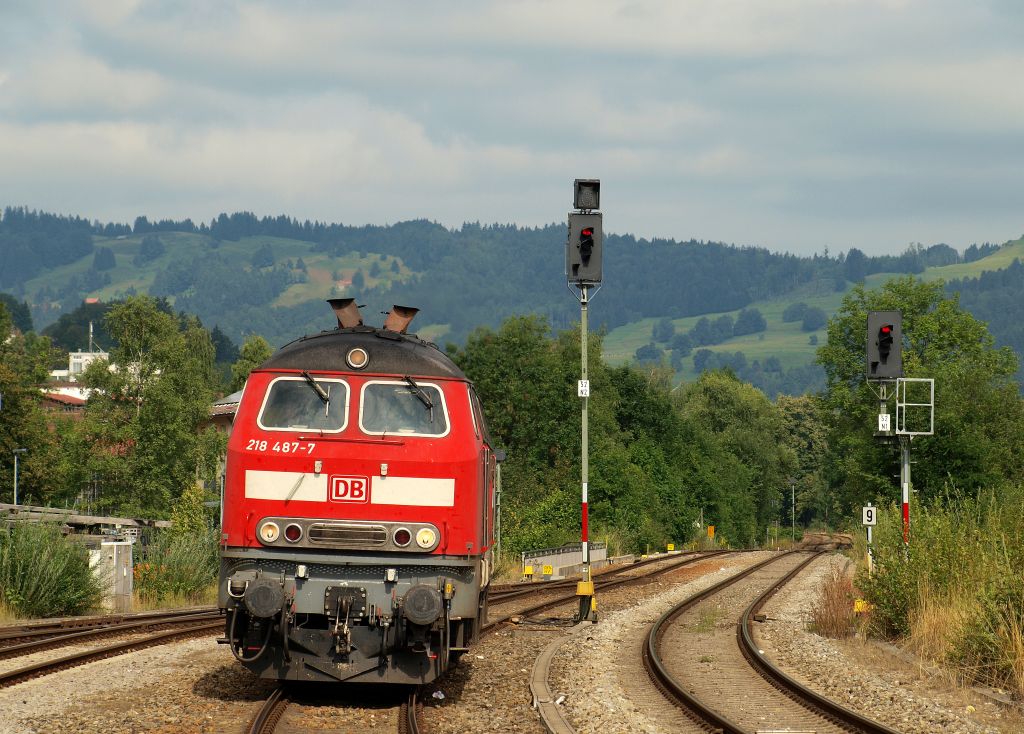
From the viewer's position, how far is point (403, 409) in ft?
42.1

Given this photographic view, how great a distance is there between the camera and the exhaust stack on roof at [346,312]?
14.1 meters

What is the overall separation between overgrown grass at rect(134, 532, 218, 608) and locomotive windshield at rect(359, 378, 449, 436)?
15041 mm

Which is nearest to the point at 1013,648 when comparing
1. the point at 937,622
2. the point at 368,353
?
the point at 937,622

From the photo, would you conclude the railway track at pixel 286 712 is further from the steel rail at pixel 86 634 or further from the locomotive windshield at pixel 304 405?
the steel rail at pixel 86 634

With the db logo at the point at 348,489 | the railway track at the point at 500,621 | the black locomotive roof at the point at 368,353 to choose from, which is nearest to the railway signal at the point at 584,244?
the railway track at the point at 500,621

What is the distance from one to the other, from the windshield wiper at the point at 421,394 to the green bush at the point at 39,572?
11.7 meters

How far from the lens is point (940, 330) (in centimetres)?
6744

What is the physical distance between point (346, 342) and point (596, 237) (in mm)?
8613

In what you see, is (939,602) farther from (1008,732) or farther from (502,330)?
(502,330)

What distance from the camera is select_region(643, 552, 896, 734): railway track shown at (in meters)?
12.1

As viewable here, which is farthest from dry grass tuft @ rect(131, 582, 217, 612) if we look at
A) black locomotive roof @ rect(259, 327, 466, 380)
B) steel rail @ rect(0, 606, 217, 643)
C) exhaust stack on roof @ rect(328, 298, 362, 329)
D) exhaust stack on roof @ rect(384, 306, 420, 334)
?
black locomotive roof @ rect(259, 327, 466, 380)

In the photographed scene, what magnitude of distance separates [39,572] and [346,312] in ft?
35.5

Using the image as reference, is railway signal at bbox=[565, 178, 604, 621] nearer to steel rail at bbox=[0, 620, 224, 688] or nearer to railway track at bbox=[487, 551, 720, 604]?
railway track at bbox=[487, 551, 720, 604]

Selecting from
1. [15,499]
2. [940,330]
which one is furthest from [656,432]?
[15,499]
